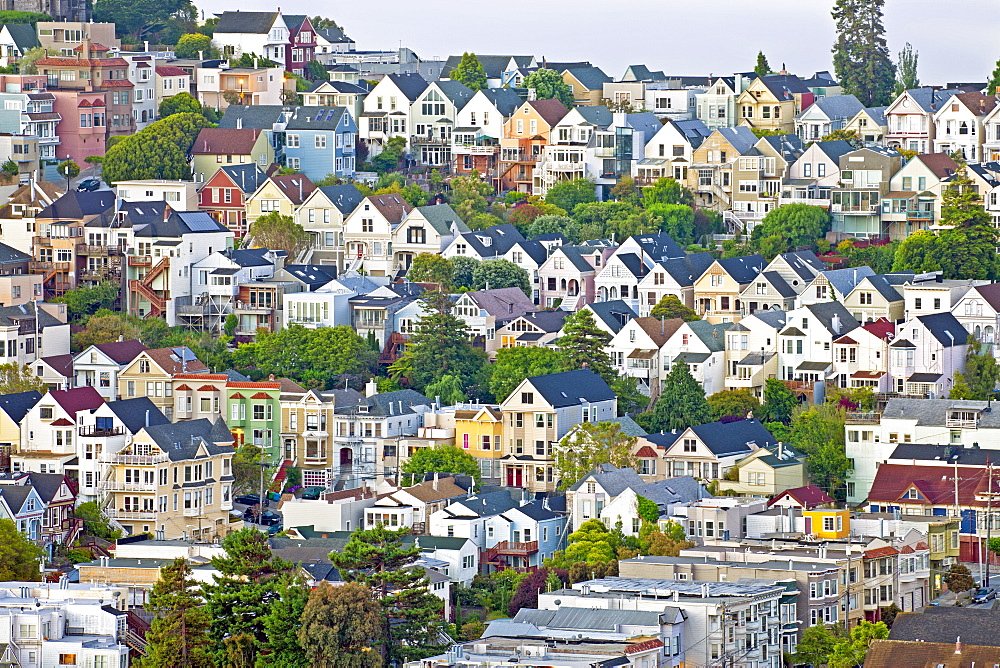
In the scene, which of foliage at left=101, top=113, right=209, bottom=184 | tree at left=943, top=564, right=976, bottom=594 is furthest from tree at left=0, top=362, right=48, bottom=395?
tree at left=943, top=564, right=976, bottom=594

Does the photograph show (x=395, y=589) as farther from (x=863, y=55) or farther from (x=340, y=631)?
(x=863, y=55)

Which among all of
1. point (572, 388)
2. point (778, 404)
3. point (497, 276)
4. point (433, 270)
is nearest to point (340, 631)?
point (572, 388)

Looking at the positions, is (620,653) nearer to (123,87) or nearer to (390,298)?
(390,298)

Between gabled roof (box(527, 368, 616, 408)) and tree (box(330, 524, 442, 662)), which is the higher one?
gabled roof (box(527, 368, 616, 408))

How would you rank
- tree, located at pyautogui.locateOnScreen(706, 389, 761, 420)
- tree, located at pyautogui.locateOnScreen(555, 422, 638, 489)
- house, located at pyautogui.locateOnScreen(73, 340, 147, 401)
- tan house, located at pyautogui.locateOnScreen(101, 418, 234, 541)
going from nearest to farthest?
1. tan house, located at pyautogui.locateOnScreen(101, 418, 234, 541)
2. tree, located at pyautogui.locateOnScreen(555, 422, 638, 489)
3. tree, located at pyautogui.locateOnScreen(706, 389, 761, 420)
4. house, located at pyautogui.locateOnScreen(73, 340, 147, 401)

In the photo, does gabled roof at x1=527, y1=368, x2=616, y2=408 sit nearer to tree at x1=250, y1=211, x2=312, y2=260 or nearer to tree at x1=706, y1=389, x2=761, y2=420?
tree at x1=706, y1=389, x2=761, y2=420

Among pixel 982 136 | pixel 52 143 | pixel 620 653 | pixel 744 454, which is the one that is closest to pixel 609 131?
pixel 982 136
